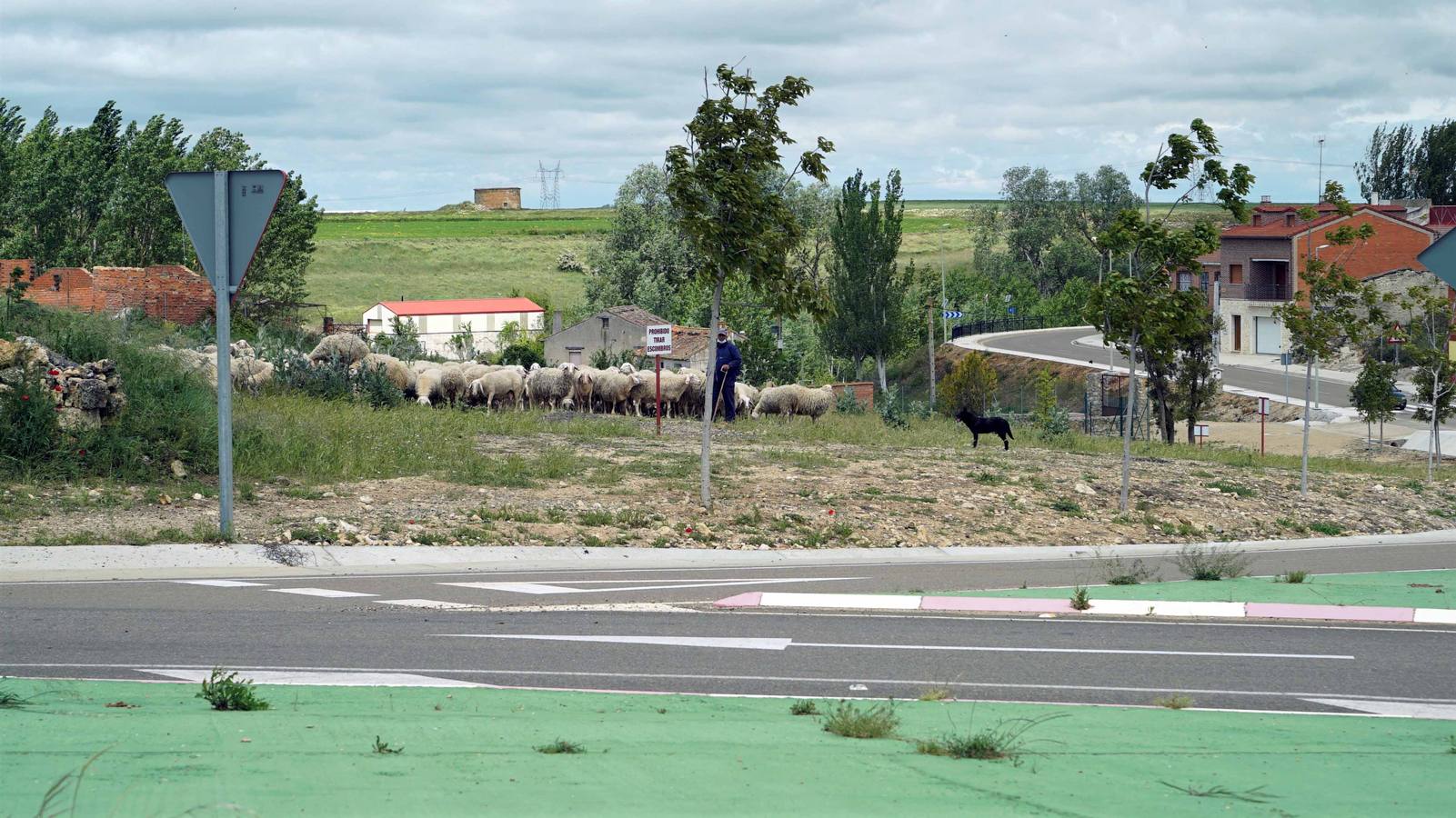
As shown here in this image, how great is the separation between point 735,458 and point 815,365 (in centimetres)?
5709

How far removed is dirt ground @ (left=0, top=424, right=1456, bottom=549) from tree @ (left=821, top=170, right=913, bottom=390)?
146 ft

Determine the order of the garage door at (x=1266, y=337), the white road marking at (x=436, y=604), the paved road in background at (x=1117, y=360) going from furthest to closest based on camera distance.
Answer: the garage door at (x=1266, y=337)
the paved road in background at (x=1117, y=360)
the white road marking at (x=436, y=604)

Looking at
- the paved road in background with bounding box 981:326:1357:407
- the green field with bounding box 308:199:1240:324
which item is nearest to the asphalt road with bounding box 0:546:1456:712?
the paved road in background with bounding box 981:326:1357:407

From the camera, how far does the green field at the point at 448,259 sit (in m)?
121

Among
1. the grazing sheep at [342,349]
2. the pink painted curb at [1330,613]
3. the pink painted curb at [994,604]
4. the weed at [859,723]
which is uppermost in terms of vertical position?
the grazing sheep at [342,349]

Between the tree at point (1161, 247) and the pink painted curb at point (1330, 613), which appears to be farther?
the tree at point (1161, 247)

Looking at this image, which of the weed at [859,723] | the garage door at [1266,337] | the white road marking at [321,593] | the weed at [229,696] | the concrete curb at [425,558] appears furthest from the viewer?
the garage door at [1266,337]

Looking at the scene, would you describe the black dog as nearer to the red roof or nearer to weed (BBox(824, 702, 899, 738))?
weed (BBox(824, 702, 899, 738))

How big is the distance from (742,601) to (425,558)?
413cm

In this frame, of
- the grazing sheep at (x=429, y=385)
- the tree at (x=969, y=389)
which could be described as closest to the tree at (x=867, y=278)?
the tree at (x=969, y=389)

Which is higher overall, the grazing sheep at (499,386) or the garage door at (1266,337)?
the garage door at (1266,337)

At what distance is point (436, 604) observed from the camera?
42.5 ft

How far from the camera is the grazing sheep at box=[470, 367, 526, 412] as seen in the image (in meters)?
34.8

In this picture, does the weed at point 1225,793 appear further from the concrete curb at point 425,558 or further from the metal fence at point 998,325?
the metal fence at point 998,325
